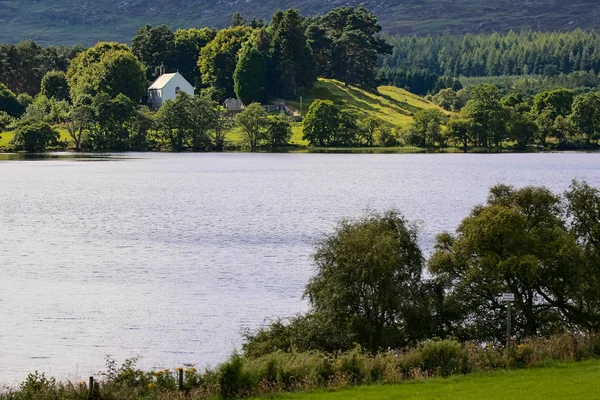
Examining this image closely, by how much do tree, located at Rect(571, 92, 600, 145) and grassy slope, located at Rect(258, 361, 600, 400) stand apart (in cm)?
13797

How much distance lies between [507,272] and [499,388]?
10.3 meters

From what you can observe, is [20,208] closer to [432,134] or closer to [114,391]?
[114,391]

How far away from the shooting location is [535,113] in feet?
551

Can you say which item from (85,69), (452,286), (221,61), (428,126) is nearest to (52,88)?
(85,69)

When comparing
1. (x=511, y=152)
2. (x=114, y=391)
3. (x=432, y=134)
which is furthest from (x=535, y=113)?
(x=114, y=391)

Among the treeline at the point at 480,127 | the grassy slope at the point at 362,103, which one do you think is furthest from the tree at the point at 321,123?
the grassy slope at the point at 362,103

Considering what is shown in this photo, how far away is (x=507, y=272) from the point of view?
3628cm

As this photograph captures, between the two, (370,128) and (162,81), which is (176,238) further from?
(162,81)

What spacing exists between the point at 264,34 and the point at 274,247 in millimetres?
130102

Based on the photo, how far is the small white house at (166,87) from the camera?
18838cm

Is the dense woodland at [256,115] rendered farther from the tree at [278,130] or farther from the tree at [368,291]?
the tree at [368,291]

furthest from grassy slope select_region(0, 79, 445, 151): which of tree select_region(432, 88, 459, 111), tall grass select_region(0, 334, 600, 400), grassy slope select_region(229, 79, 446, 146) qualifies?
tall grass select_region(0, 334, 600, 400)

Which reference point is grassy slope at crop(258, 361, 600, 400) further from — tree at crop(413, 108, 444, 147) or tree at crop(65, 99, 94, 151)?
tree at crop(65, 99, 94, 151)

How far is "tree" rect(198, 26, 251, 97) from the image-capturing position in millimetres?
189625
